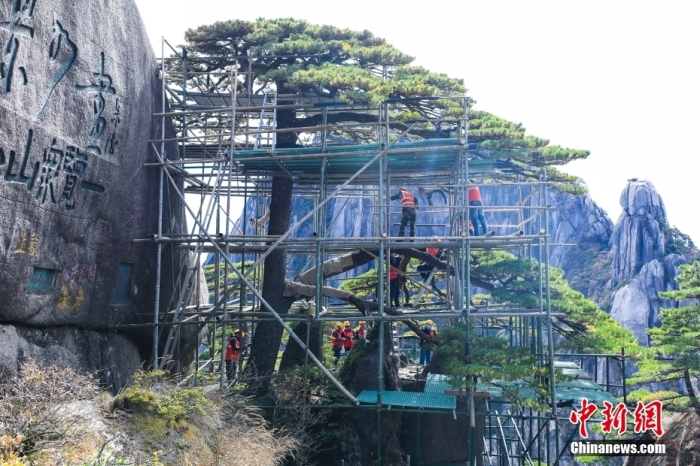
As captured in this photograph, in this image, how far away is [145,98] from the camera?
37.3 ft

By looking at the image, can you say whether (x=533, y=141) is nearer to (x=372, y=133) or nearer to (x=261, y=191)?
(x=372, y=133)

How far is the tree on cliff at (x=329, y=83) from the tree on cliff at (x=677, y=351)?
11.4 ft

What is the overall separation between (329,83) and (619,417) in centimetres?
703

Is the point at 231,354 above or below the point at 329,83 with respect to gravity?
below

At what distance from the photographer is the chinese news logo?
10.2 m

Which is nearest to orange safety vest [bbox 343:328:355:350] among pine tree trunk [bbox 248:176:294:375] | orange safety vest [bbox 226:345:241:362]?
pine tree trunk [bbox 248:176:294:375]

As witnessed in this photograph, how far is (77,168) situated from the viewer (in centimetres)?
945

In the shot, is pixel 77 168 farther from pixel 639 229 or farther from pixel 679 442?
pixel 639 229

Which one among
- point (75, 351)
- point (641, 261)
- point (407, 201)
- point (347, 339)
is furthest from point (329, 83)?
point (641, 261)

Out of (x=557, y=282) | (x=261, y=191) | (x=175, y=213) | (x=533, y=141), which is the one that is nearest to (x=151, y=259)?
(x=175, y=213)

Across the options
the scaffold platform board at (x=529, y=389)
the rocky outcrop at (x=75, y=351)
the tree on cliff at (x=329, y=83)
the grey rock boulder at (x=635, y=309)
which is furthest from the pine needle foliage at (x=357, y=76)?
the grey rock boulder at (x=635, y=309)

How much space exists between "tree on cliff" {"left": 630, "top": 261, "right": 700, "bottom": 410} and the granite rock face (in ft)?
31.2

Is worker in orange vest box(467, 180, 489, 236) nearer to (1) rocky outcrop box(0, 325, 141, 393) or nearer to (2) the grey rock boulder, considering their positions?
(1) rocky outcrop box(0, 325, 141, 393)

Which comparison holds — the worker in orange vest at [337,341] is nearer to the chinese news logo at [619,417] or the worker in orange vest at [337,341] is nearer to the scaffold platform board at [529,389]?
the scaffold platform board at [529,389]
